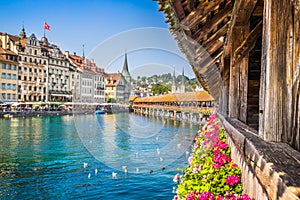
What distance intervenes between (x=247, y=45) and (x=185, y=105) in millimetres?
53579

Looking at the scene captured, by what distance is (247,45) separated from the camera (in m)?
4.60

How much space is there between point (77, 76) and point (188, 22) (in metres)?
88.1

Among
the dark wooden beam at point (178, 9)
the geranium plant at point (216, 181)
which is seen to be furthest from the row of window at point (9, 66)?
the dark wooden beam at point (178, 9)

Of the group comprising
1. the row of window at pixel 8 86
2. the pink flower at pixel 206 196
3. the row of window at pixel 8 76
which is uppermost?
the row of window at pixel 8 76

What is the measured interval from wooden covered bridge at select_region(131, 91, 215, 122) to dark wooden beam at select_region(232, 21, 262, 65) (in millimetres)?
20794

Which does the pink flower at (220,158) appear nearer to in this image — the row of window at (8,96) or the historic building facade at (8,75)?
the historic building facade at (8,75)

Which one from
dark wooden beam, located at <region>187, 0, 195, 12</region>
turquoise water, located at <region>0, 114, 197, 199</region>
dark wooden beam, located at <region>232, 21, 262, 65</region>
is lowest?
turquoise water, located at <region>0, 114, 197, 199</region>

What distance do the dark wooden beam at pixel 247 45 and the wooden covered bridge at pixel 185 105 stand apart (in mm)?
20794

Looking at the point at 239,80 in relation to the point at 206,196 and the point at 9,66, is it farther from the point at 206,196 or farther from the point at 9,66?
the point at 9,66

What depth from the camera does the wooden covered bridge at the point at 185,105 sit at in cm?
4233

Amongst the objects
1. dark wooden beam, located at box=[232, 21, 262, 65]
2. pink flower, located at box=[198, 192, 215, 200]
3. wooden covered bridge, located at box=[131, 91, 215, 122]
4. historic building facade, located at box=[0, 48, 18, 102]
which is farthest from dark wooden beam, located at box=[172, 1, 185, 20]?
historic building facade, located at box=[0, 48, 18, 102]

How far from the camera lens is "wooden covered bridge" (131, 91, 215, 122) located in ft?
139

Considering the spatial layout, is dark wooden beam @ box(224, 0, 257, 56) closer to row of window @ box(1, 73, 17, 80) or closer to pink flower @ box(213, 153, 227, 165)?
pink flower @ box(213, 153, 227, 165)

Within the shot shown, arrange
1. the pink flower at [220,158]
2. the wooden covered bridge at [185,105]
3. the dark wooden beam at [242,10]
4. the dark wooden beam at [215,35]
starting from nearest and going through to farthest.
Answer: the dark wooden beam at [242,10]
the pink flower at [220,158]
the dark wooden beam at [215,35]
the wooden covered bridge at [185,105]
